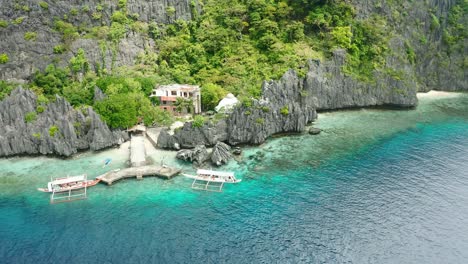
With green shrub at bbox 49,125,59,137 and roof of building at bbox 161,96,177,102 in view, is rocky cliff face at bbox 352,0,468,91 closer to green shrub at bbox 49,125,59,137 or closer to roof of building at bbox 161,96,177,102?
roof of building at bbox 161,96,177,102

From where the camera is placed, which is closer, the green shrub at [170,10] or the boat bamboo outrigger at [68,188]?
the boat bamboo outrigger at [68,188]

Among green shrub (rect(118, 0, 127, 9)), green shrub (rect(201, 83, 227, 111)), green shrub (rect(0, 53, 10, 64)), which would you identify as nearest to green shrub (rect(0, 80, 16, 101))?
green shrub (rect(0, 53, 10, 64))

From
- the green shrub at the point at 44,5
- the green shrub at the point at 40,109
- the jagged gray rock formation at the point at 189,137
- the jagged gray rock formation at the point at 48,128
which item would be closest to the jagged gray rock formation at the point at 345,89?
the jagged gray rock formation at the point at 189,137

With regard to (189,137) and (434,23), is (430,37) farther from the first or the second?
(189,137)

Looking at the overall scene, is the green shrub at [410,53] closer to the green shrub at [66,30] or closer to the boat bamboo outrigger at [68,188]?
the green shrub at [66,30]

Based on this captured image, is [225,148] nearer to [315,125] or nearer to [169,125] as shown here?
[169,125]

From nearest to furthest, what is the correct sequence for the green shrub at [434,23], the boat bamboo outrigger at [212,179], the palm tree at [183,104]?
the boat bamboo outrigger at [212,179]
the palm tree at [183,104]
the green shrub at [434,23]

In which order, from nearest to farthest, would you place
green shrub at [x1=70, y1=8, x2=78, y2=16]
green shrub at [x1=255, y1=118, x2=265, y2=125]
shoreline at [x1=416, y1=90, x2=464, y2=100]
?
1. green shrub at [x1=255, y1=118, x2=265, y2=125]
2. green shrub at [x1=70, y1=8, x2=78, y2=16]
3. shoreline at [x1=416, y1=90, x2=464, y2=100]

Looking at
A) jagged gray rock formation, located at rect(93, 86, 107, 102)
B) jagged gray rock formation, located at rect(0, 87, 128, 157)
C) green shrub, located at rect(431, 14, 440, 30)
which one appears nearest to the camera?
jagged gray rock formation, located at rect(0, 87, 128, 157)
